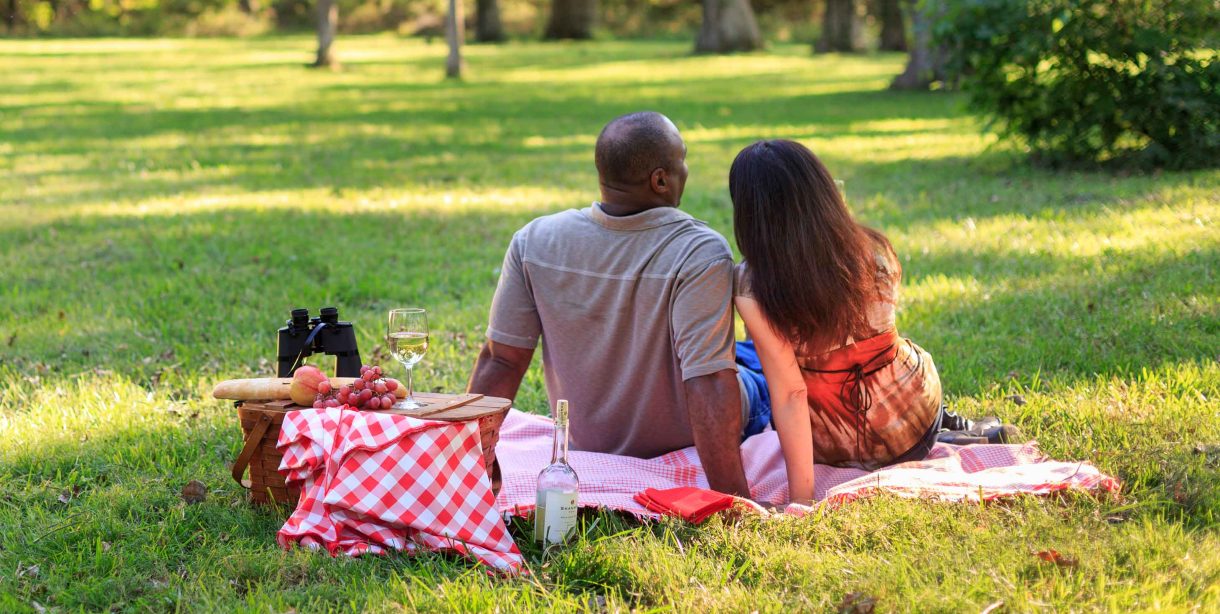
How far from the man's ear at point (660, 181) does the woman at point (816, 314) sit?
223 mm

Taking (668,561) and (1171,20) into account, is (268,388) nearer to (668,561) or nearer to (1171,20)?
(668,561)

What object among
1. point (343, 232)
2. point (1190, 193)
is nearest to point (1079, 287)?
point (1190, 193)

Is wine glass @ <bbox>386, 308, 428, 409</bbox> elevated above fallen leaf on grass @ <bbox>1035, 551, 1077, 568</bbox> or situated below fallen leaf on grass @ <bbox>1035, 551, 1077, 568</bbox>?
above

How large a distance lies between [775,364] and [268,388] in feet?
5.70

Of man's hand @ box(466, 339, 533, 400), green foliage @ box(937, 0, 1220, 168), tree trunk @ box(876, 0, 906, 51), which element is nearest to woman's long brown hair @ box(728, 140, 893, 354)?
man's hand @ box(466, 339, 533, 400)

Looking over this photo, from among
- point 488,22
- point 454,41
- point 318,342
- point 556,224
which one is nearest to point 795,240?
point 556,224

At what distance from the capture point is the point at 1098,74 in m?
10.6

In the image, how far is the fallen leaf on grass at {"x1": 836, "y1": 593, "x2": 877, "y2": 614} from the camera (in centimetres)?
308

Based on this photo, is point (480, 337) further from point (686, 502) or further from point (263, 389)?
point (686, 502)

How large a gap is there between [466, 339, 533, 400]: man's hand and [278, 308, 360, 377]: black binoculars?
0.47 metres

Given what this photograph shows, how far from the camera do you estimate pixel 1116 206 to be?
29.5 ft

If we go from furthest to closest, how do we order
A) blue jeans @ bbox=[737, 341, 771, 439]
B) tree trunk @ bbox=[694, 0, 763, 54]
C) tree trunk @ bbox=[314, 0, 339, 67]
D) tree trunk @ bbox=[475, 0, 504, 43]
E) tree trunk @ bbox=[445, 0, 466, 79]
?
tree trunk @ bbox=[475, 0, 504, 43], tree trunk @ bbox=[694, 0, 763, 54], tree trunk @ bbox=[314, 0, 339, 67], tree trunk @ bbox=[445, 0, 466, 79], blue jeans @ bbox=[737, 341, 771, 439]

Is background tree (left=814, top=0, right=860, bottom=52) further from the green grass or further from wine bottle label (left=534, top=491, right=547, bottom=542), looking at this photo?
wine bottle label (left=534, top=491, right=547, bottom=542)

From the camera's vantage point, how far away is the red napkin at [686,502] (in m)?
3.61
